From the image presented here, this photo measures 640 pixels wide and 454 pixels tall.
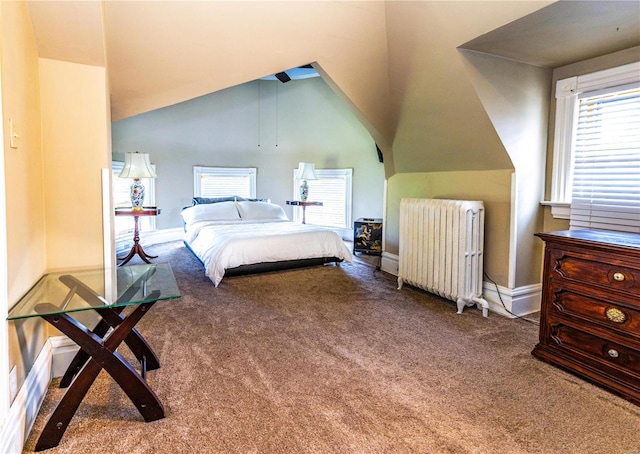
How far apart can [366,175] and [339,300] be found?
343 cm

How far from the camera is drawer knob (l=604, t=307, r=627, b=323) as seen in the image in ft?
6.32

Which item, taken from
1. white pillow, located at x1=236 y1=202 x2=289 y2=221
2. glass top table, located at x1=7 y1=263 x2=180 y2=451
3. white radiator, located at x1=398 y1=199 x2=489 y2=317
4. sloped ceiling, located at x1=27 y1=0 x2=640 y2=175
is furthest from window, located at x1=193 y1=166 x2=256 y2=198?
glass top table, located at x1=7 y1=263 x2=180 y2=451

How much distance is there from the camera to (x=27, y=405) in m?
1.61

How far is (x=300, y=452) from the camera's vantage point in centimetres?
150

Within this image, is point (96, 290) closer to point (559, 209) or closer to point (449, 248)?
point (449, 248)

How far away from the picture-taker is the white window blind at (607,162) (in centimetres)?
250

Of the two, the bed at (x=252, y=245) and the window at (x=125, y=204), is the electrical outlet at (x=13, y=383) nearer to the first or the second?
the bed at (x=252, y=245)

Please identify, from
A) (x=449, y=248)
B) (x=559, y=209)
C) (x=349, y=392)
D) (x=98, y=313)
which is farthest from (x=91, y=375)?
(x=559, y=209)

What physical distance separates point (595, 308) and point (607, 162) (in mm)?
1194

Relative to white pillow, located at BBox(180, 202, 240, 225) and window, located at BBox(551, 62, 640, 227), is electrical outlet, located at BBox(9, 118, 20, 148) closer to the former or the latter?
window, located at BBox(551, 62, 640, 227)

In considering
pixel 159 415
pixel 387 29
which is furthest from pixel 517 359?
pixel 387 29

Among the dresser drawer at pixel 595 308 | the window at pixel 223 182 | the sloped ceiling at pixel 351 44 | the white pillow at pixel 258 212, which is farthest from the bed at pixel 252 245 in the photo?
the dresser drawer at pixel 595 308

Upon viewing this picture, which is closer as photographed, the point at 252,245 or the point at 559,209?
the point at 559,209

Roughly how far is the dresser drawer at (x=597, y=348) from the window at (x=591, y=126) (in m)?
1.08
